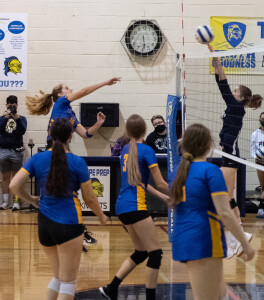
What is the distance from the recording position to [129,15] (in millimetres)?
11852

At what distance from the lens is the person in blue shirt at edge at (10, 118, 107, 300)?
4348mm

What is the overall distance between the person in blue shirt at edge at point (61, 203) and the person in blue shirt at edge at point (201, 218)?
0.84 meters

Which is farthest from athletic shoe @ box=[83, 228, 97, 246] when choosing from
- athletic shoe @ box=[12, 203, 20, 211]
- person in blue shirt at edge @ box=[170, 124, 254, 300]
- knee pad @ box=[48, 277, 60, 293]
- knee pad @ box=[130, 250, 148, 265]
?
person in blue shirt at edge @ box=[170, 124, 254, 300]

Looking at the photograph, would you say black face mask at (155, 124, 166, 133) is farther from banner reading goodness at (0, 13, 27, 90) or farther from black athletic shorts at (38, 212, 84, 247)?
black athletic shorts at (38, 212, 84, 247)

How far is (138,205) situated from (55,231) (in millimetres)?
1284

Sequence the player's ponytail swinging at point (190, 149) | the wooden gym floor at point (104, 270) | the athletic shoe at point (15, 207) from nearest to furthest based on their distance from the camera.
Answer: the player's ponytail swinging at point (190, 149) < the wooden gym floor at point (104, 270) < the athletic shoe at point (15, 207)

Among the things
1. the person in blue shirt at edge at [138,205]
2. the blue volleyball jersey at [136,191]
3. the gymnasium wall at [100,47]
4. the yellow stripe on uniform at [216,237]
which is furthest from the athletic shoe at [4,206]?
the yellow stripe on uniform at [216,237]

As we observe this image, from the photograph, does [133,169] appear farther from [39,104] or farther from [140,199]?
[39,104]

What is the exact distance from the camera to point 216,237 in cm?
383

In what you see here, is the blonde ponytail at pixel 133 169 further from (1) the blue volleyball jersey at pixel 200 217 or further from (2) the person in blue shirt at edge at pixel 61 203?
(1) the blue volleyball jersey at pixel 200 217

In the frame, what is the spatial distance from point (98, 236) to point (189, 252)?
17.8ft

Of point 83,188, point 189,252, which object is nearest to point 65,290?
point 83,188

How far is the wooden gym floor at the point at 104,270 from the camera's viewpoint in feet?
19.4

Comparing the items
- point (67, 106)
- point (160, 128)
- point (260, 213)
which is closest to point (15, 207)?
point (160, 128)
